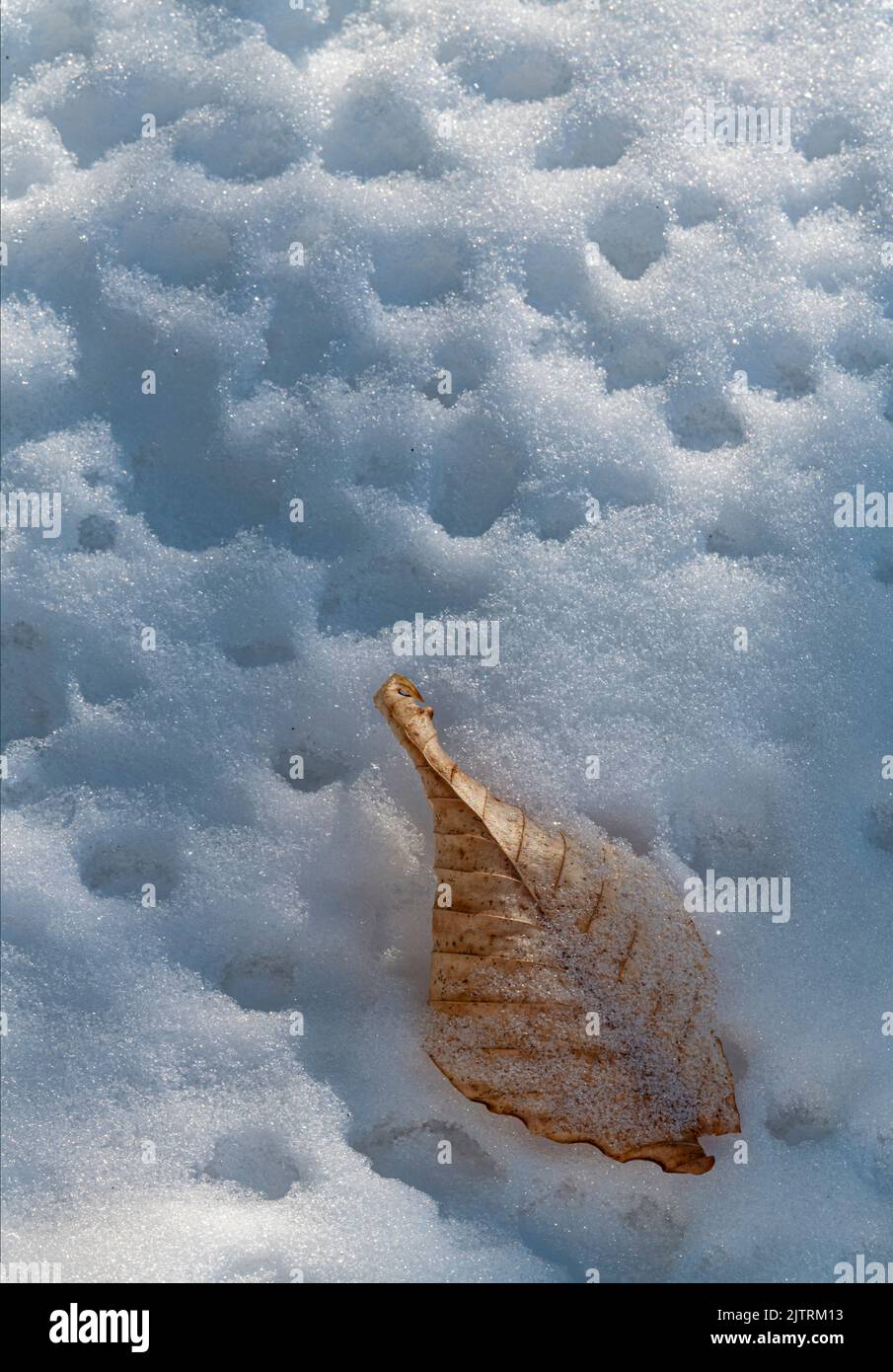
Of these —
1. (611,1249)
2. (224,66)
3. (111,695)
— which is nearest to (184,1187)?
(611,1249)

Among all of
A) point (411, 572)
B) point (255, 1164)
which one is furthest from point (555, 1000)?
point (411, 572)

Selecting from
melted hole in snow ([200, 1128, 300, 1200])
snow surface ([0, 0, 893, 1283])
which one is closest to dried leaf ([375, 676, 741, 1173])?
snow surface ([0, 0, 893, 1283])

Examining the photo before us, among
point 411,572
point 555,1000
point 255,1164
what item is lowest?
point 255,1164

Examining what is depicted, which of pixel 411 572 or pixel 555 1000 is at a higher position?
pixel 411 572

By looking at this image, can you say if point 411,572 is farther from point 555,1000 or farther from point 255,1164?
point 255,1164

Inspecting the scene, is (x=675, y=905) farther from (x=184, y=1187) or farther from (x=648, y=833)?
(x=184, y=1187)

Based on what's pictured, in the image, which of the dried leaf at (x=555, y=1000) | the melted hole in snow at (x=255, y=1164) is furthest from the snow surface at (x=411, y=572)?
the dried leaf at (x=555, y=1000)

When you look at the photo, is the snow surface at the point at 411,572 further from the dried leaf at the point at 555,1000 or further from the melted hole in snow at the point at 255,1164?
the dried leaf at the point at 555,1000
